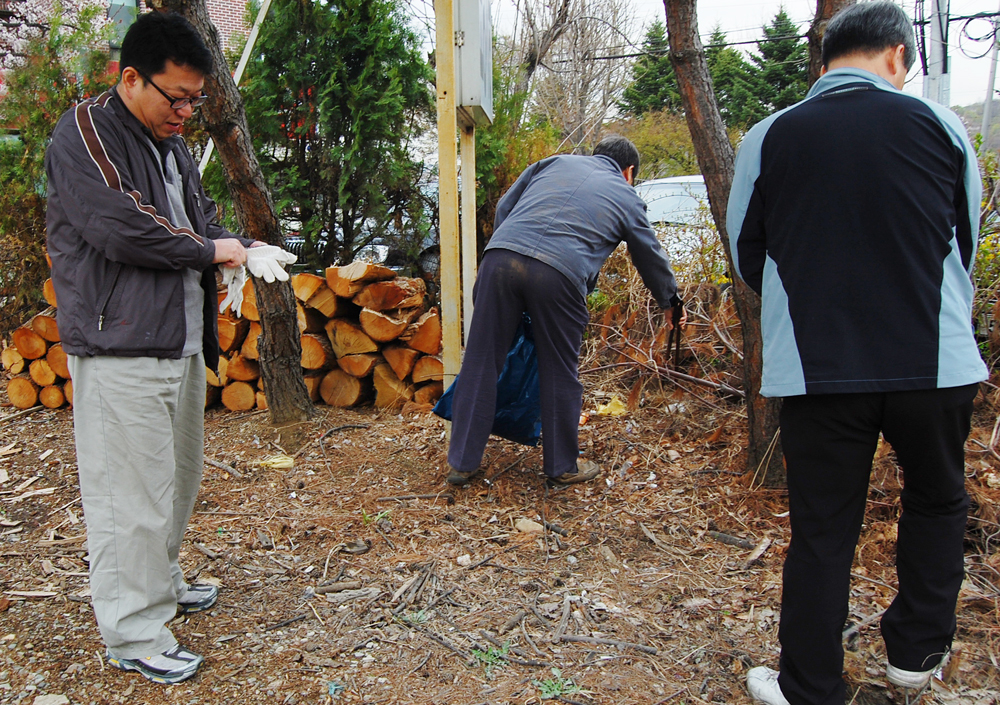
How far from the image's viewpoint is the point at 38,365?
4.60 meters

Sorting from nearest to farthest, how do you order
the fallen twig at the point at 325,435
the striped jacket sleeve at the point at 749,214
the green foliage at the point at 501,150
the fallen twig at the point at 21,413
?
the striped jacket sleeve at the point at 749,214 → the fallen twig at the point at 325,435 → the fallen twig at the point at 21,413 → the green foliage at the point at 501,150

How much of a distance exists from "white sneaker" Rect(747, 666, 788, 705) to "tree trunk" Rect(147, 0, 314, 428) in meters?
2.78

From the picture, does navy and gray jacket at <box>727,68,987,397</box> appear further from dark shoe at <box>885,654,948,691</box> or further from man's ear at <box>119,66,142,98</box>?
man's ear at <box>119,66,142,98</box>

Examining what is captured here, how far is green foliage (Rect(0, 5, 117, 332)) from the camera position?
5.34m

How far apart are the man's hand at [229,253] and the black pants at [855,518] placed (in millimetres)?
1566

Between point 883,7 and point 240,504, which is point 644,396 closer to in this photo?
point 240,504

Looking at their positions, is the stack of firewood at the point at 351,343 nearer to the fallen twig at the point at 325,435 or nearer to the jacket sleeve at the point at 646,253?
the fallen twig at the point at 325,435

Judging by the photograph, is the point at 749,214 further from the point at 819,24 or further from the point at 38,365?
the point at 38,365

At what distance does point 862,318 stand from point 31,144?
19.6 feet

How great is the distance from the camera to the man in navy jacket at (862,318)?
1.61 meters

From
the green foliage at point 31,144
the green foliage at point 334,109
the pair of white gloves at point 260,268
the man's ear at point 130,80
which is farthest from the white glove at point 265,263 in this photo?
the green foliage at point 31,144

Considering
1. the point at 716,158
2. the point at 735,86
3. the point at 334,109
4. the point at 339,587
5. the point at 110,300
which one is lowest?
the point at 339,587

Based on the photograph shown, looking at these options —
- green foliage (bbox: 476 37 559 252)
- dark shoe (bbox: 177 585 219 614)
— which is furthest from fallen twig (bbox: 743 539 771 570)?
green foliage (bbox: 476 37 559 252)

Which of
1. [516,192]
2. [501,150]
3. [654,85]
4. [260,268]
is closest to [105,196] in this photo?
[260,268]
